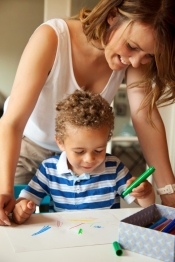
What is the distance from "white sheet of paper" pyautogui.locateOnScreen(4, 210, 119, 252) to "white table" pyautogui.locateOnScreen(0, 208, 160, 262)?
2 centimetres

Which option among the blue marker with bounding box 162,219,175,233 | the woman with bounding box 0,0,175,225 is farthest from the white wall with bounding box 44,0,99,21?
the blue marker with bounding box 162,219,175,233

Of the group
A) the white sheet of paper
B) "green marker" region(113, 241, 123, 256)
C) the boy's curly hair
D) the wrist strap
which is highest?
the boy's curly hair

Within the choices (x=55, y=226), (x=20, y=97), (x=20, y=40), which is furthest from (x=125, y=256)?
(x=20, y=40)

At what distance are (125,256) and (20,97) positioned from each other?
0.48 meters

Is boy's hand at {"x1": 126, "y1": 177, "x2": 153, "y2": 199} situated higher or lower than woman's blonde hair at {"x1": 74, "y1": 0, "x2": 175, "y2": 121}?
lower

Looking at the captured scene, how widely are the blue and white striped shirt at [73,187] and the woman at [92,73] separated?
142 millimetres

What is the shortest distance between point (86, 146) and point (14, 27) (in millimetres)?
1185

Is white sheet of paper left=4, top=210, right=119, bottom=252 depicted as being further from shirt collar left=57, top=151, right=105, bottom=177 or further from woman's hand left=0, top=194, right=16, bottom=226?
shirt collar left=57, top=151, right=105, bottom=177

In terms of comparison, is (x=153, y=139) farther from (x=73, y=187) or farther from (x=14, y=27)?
(x=14, y=27)

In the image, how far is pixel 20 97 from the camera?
992mm

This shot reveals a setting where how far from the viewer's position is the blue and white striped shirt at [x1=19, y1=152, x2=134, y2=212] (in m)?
1.07

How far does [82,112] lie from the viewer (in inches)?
40.5

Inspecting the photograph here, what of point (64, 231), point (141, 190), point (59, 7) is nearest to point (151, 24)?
point (141, 190)

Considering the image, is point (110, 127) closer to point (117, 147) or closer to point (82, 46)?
point (82, 46)
